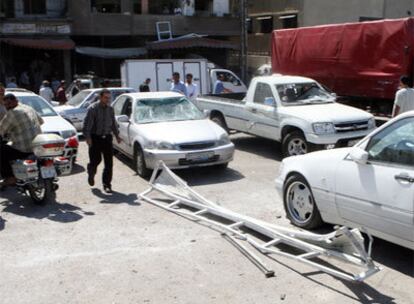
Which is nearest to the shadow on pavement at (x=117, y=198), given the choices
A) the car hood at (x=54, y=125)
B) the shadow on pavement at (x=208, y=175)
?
the shadow on pavement at (x=208, y=175)

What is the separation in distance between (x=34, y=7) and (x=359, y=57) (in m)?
21.0

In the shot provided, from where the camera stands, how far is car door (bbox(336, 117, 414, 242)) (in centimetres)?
482

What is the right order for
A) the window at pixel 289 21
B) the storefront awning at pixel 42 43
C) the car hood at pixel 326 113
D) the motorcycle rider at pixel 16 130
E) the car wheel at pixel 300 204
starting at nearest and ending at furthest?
the car wheel at pixel 300 204, the motorcycle rider at pixel 16 130, the car hood at pixel 326 113, the storefront awning at pixel 42 43, the window at pixel 289 21

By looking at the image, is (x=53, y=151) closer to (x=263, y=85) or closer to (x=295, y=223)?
(x=295, y=223)

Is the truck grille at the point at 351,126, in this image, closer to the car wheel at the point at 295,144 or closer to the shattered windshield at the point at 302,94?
the car wheel at the point at 295,144

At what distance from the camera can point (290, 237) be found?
18.0ft

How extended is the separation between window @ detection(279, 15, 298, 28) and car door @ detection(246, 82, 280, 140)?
29.9m

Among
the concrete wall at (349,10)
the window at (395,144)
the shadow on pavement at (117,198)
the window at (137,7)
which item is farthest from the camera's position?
the window at (137,7)

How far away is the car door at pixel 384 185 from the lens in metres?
4.82

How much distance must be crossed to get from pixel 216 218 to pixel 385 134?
2541mm

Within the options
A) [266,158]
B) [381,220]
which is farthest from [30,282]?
[266,158]

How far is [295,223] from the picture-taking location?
21.1ft

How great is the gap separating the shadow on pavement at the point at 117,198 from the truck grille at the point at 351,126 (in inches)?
162

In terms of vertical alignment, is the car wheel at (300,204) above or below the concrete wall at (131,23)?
below
